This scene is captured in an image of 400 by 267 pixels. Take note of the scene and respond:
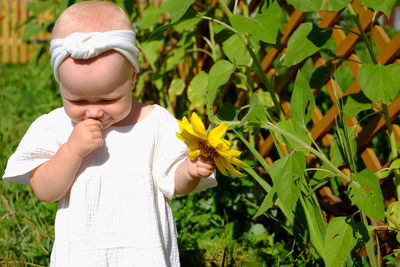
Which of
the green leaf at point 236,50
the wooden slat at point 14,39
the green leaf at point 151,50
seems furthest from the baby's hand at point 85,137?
the wooden slat at point 14,39

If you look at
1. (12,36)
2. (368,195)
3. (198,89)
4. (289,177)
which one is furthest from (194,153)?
(12,36)

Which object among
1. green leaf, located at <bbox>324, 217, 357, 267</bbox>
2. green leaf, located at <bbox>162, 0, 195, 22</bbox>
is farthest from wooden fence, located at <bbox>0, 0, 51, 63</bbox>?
green leaf, located at <bbox>324, 217, 357, 267</bbox>

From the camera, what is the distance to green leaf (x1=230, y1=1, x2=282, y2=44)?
1.65 m

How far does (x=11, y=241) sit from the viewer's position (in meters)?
2.41

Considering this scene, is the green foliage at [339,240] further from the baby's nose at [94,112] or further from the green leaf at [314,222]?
the baby's nose at [94,112]

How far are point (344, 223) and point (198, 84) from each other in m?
1.07

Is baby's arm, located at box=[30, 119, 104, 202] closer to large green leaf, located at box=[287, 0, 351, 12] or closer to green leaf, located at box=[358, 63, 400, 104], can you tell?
large green leaf, located at box=[287, 0, 351, 12]

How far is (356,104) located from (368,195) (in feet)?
1.63

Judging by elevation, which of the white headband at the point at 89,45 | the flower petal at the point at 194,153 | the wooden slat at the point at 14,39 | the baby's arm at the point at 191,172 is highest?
the wooden slat at the point at 14,39

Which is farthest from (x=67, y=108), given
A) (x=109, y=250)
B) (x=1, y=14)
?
(x=1, y=14)

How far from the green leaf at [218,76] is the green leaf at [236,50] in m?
0.30

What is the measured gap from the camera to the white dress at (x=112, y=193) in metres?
Result: 1.60

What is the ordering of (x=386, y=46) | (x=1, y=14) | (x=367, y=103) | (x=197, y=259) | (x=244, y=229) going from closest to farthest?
(x=367, y=103)
(x=386, y=46)
(x=197, y=259)
(x=244, y=229)
(x=1, y=14)

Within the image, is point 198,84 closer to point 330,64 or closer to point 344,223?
point 330,64
